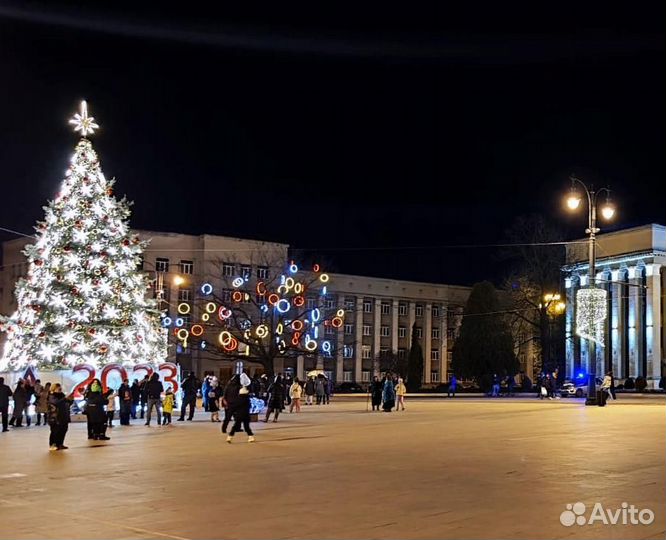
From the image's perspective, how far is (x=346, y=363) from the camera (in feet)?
306

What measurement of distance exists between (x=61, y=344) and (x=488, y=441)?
56.4 feet

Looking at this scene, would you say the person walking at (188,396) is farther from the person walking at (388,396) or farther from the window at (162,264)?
the window at (162,264)

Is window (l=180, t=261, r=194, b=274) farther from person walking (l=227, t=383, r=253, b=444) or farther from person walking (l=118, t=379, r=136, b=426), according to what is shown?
person walking (l=227, t=383, r=253, b=444)

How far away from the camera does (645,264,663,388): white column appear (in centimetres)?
7794

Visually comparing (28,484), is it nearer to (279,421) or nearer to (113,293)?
(279,421)

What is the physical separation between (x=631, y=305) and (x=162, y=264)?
46058mm

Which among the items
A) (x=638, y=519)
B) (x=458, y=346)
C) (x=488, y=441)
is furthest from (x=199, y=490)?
(x=458, y=346)

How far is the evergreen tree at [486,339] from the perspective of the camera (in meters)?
74.9

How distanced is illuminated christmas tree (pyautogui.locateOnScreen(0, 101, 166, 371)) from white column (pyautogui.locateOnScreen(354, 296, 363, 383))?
6193 centimetres

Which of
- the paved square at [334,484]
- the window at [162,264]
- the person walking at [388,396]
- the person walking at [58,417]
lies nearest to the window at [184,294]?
the window at [162,264]

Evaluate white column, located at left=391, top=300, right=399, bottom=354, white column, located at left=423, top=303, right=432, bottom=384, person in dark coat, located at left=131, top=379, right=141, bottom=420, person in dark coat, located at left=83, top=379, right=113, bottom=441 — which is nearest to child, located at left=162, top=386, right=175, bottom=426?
person in dark coat, located at left=131, top=379, right=141, bottom=420

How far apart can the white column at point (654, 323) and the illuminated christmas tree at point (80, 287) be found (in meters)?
59.5

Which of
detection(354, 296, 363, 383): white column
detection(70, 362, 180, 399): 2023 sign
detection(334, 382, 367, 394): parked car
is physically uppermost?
detection(354, 296, 363, 383): white column

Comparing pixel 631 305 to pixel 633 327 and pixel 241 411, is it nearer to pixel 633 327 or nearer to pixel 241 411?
pixel 633 327
